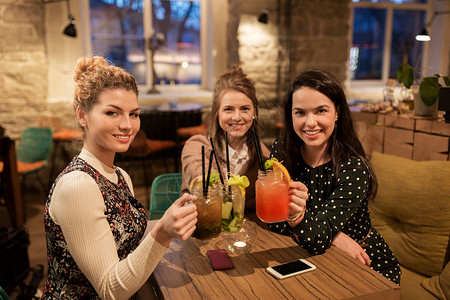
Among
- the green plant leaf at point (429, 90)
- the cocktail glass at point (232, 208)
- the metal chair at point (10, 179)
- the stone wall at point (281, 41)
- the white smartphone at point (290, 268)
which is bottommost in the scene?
the metal chair at point (10, 179)

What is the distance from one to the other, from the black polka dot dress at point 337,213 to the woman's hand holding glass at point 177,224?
455mm

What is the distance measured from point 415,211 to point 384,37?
573cm

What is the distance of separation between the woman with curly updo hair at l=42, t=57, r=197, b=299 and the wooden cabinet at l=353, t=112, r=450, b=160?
1.19 meters

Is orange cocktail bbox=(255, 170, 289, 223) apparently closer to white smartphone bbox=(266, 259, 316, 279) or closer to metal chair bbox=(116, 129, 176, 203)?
white smartphone bbox=(266, 259, 316, 279)

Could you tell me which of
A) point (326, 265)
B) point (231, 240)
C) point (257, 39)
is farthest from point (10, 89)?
point (326, 265)

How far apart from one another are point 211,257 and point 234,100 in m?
0.89

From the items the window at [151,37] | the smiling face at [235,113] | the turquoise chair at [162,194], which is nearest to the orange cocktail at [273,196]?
the smiling face at [235,113]

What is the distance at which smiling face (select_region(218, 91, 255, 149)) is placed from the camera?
6.59ft

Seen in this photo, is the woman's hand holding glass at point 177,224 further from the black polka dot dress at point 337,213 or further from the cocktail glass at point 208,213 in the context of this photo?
the black polka dot dress at point 337,213

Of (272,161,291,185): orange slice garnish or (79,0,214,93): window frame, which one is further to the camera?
(79,0,214,93): window frame

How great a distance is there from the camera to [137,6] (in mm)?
5535

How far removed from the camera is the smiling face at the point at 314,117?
1594mm

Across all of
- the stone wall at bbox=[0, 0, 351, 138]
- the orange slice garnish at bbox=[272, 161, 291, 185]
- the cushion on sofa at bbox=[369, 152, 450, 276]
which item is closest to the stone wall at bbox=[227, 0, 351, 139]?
the stone wall at bbox=[0, 0, 351, 138]

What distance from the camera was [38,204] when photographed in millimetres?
4520
